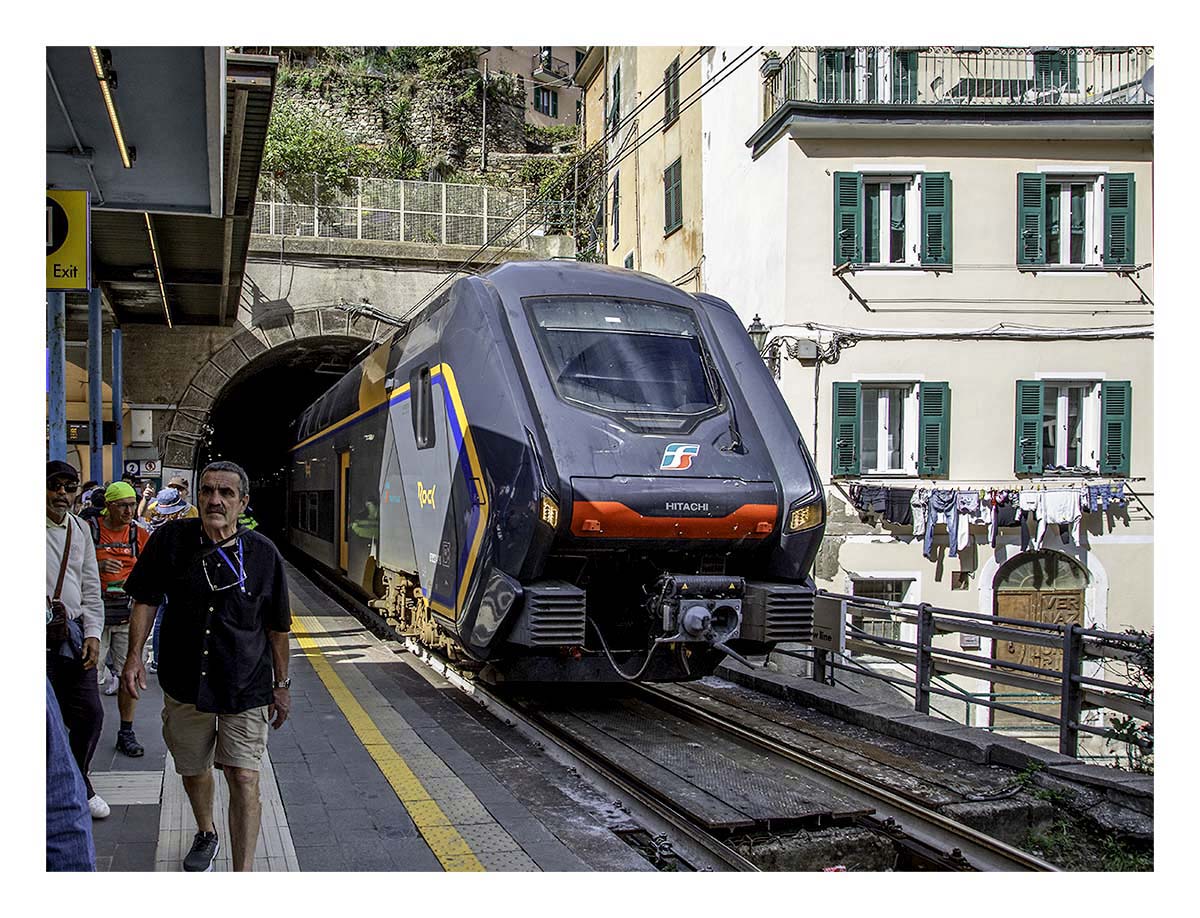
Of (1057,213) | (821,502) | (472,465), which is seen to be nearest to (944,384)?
(1057,213)

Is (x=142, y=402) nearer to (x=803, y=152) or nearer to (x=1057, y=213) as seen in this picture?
(x=803, y=152)

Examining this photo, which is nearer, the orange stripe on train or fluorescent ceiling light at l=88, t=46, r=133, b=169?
fluorescent ceiling light at l=88, t=46, r=133, b=169

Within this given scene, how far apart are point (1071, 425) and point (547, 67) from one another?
69.8 ft

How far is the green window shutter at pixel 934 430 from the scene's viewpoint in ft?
53.5

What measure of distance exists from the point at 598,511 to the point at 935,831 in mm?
2561

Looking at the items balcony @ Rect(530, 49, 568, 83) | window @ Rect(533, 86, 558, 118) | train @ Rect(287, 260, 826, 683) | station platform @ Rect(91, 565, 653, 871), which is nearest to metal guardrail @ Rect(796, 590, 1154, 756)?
train @ Rect(287, 260, 826, 683)

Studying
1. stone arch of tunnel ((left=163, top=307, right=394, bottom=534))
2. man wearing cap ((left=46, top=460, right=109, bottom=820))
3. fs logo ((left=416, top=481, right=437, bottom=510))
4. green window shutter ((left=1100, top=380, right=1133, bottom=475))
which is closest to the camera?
man wearing cap ((left=46, top=460, right=109, bottom=820))

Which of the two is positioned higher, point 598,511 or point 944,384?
point 944,384

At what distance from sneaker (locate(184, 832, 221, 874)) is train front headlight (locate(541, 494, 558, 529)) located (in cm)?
280

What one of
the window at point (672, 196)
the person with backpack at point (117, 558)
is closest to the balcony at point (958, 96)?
the window at point (672, 196)

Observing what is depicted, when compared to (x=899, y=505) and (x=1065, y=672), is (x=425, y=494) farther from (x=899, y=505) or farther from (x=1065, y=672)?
(x=899, y=505)

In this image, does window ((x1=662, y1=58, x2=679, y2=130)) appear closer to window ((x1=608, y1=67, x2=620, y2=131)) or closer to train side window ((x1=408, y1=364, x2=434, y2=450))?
Answer: window ((x1=608, y1=67, x2=620, y2=131))

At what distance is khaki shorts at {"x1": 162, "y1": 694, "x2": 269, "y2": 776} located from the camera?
15.2 ft

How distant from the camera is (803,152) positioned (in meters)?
16.5
